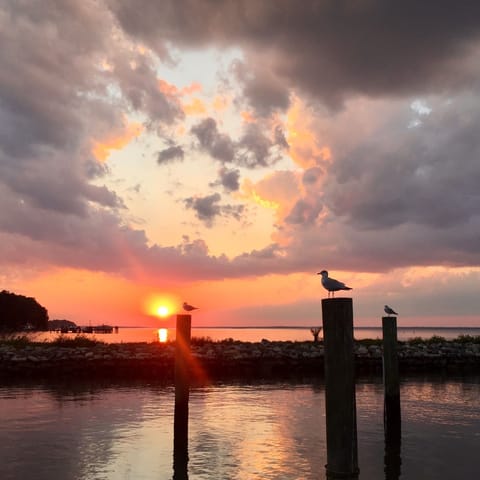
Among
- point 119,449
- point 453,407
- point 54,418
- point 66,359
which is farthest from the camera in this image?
point 66,359

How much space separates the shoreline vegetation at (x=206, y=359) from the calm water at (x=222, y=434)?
8.08m

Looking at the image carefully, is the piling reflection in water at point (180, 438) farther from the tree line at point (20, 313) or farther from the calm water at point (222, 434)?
the tree line at point (20, 313)

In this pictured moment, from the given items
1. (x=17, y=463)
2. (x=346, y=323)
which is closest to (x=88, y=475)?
(x=17, y=463)

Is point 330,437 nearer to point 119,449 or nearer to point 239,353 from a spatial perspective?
point 119,449

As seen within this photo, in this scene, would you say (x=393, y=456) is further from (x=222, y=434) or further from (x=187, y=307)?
(x=187, y=307)

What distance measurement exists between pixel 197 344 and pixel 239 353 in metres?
5.07

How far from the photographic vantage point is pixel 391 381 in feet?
63.3

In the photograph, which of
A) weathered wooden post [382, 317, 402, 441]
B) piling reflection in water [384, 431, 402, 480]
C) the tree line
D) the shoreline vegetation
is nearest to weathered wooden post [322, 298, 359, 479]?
piling reflection in water [384, 431, 402, 480]

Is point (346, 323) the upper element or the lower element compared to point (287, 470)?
upper

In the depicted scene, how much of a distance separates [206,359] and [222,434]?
2208 cm

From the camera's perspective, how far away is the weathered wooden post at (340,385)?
10227 millimetres

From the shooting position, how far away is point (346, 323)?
10.2 meters

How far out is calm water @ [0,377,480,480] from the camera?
1480cm

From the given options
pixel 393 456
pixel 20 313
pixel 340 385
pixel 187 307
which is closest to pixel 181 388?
pixel 393 456
